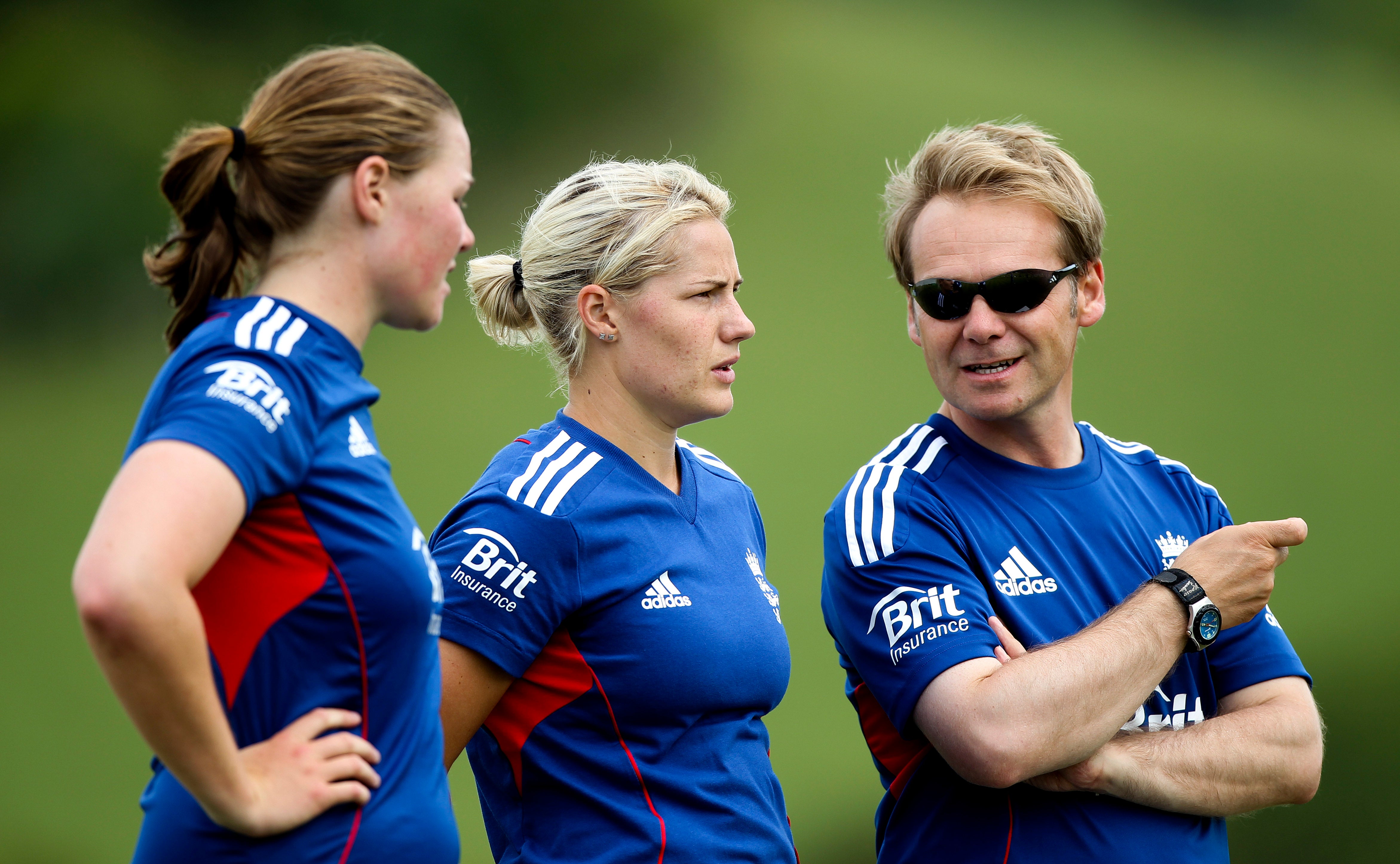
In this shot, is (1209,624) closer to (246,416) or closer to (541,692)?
(541,692)

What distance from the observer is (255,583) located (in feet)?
4.17

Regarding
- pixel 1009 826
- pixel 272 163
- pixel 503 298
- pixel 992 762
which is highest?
pixel 503 298

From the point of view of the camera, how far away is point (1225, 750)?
6.13 feet

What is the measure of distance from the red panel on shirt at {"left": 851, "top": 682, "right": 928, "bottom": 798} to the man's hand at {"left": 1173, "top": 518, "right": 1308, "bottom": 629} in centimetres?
56

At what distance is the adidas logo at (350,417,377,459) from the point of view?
4.53 ft

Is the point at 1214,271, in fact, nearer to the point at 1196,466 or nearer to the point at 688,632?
the point at 1196,466

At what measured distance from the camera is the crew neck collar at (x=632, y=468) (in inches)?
78.7

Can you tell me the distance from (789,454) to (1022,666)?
10.3 ft

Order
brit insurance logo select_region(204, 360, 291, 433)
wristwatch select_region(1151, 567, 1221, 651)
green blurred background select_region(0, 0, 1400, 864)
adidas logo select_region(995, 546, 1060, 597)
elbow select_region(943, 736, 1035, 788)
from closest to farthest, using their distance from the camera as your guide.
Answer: brit insurance logo select_region(204, 360, 291, 433) < elbow select_region(943, 736, 1035, 788) < wristwatch select_region(1151, 567, 1221, 651) < adidas logo select_region(995, 546, 1060, 597) < green blurred background select_region(0, 0, 1400, 864)

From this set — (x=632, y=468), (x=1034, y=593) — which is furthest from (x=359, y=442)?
(x=1034, y=593)

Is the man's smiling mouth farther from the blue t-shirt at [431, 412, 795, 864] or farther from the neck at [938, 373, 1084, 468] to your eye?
the blue t-shirt at [431, 412, 795, 864]

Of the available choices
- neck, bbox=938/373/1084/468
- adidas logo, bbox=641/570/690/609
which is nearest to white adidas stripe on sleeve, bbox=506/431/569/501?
adidas logo, bbox=641/570/690/609

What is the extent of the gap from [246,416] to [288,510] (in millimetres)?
126

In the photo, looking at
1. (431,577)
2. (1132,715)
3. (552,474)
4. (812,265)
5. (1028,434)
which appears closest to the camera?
(431,577)
